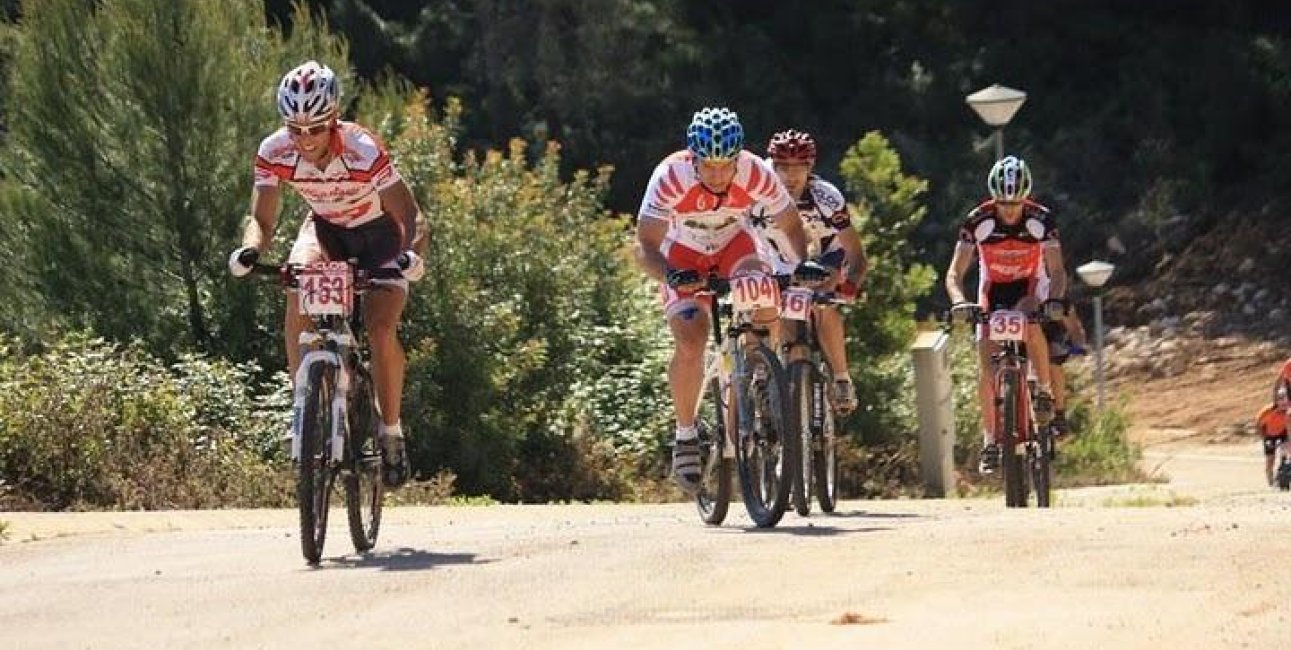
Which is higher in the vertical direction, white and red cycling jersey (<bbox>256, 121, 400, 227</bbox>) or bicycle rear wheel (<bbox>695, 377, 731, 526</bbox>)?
white and red cycling jersey (<bbox>256, 121, 400, 227</bbox>)

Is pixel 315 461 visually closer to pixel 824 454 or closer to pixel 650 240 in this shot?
pixel 650 240

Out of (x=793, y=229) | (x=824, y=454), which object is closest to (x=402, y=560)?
(x=793, y=229)

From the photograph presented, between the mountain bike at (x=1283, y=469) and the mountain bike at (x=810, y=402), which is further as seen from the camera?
the mountain bike at (x=1283, y=469)

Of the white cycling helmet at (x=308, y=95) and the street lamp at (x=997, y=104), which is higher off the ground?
the street lamp at (x=997, y=104)

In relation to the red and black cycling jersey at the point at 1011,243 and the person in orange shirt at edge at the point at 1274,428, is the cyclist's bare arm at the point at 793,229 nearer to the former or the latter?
the red and black cycling jersey at the point at 1011,243

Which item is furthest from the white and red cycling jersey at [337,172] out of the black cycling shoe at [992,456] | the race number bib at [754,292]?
the black cycling shoe at [992,456]

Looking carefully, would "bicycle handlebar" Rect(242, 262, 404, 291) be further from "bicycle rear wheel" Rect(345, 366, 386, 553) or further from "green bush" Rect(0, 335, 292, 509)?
"green bush" Rect(0, 335, 292, 509)

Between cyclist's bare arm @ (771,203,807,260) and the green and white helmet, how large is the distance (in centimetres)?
376

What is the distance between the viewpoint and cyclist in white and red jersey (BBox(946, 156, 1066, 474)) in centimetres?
1686

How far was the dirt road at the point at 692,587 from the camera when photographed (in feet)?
28.9

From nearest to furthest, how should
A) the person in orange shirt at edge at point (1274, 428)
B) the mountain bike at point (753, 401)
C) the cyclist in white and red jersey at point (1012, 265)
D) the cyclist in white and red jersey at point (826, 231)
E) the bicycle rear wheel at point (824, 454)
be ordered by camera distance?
the mountain bike at point (753, 401), the bicycle rear wheel at point (824, 454), the cyclist in white and red jersey at point (826, 231), the cyclist in white and red jersey at point (1012, 265), the person in orange shirt at edge at point (1274, 428)

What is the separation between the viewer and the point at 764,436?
12852 mm

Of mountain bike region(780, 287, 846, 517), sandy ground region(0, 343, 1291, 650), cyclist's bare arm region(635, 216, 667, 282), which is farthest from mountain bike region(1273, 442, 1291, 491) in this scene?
cyclist's bare arm region(635, 216, 667, 282)

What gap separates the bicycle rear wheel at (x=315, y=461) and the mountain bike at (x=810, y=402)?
7.51 ft
